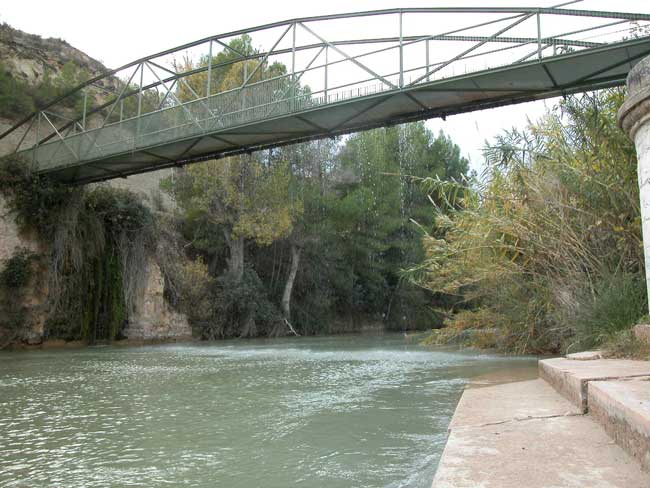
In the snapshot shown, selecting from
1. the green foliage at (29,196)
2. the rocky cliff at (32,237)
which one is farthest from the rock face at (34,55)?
the green foliage at (29,196)

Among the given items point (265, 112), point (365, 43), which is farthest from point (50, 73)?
point (365, 43)

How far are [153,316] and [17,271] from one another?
14.2 feet

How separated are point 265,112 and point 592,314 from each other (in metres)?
8.48

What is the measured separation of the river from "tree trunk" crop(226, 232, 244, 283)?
13951 mm

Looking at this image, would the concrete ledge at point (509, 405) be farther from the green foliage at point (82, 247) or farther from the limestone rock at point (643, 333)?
the green foliage at point (82, 247)

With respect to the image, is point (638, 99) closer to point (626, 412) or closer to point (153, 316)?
point (626, 412)

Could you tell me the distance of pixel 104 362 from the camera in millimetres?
9562

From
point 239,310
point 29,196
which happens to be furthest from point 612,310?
point 239,310

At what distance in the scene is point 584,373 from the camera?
10.1 feet

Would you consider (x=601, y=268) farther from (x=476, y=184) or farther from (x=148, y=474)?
(x=148, y=474)

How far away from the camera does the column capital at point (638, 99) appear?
3.38m

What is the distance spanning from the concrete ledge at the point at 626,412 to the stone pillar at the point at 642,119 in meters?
1.32

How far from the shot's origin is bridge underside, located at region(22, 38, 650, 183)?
28.8 ft

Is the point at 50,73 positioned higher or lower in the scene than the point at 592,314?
higher
